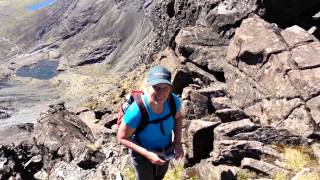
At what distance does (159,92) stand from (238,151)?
5658 millimetres

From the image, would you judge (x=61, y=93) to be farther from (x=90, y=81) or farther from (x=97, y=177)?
(x=97, y=177)

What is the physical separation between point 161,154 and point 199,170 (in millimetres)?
4894

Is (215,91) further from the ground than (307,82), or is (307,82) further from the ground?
(307,82)

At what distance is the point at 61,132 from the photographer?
22531mm

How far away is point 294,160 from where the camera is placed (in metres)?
11.8

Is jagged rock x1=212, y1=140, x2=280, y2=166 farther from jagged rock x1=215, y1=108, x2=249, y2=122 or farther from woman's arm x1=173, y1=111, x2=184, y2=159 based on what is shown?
woman's arm x1=173, y1=111, x2=184, y2=159

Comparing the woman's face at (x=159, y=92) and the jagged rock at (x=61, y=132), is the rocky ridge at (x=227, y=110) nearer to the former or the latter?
the jagged rock at (x=61, y=132)

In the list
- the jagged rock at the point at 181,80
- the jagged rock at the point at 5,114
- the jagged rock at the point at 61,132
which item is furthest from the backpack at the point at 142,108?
the jagged rock at the point at 5,114

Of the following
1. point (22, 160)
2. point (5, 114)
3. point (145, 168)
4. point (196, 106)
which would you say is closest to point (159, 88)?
point (145, 168)

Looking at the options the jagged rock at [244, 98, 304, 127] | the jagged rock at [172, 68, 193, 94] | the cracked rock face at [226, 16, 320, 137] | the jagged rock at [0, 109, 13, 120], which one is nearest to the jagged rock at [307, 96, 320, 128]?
the cracked rock face at [226, 16, 320, 137]

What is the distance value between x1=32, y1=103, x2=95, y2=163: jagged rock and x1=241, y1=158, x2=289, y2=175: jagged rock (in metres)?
9.04

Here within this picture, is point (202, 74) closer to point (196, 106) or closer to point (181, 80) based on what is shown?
point (181, 80)

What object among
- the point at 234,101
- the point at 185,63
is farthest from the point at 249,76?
the point at 185,63

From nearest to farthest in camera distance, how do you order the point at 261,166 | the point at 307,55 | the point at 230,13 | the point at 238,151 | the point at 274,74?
the point at 261,166 < the point at 238,151 < the point at 307,55 < the point at 274,74 < the point at 230,13
